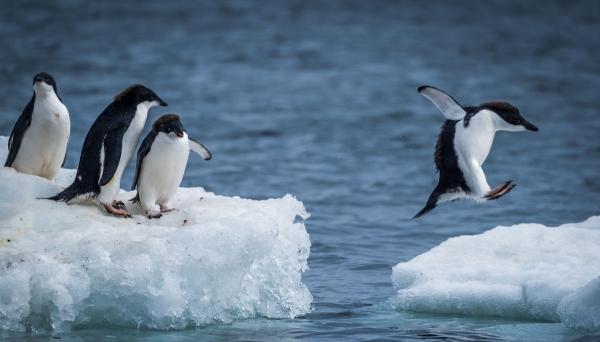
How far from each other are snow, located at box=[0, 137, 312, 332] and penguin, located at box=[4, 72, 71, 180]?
0.54 feet

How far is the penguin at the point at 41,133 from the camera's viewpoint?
24.0 ft

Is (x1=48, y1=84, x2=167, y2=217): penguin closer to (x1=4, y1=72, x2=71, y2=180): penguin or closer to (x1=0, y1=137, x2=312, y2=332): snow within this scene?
(x1=0, y1=137, x2=312, y2=332): snow

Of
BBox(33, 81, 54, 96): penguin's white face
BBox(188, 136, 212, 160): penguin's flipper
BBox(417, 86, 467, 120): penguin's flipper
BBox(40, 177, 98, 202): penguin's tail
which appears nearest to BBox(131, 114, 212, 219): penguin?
BBox(40, 177, 98, 202): penguin's tail

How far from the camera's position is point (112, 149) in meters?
7.07

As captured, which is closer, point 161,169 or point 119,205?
point 161,169

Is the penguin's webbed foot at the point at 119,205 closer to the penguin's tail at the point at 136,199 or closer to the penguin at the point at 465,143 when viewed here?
the penguin's tail at the point at 136,199

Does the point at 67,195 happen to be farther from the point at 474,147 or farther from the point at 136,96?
the point at 474,147

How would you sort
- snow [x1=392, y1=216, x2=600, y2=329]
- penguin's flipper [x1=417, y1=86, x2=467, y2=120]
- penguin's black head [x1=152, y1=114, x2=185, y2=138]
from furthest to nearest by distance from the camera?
penguin's flipper [x1=417, y1=86, x2=467, y2=120] → penguin's black head [x1=152, y1=114, x2=185, y2=138] → snow [x1=392, y1=216, x2=600, y2=329]

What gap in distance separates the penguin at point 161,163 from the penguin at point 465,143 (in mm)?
1475

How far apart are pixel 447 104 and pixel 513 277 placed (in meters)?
1.12

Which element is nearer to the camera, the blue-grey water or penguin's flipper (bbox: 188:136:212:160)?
penguin's flipper (bbox: 188:136:212:160)

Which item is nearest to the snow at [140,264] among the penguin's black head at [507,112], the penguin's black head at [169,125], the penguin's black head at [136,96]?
the penguin's black head at [169,125]

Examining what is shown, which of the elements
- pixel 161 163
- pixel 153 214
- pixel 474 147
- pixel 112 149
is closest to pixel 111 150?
pixel 112 149

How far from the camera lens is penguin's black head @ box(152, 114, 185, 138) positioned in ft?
23.2
